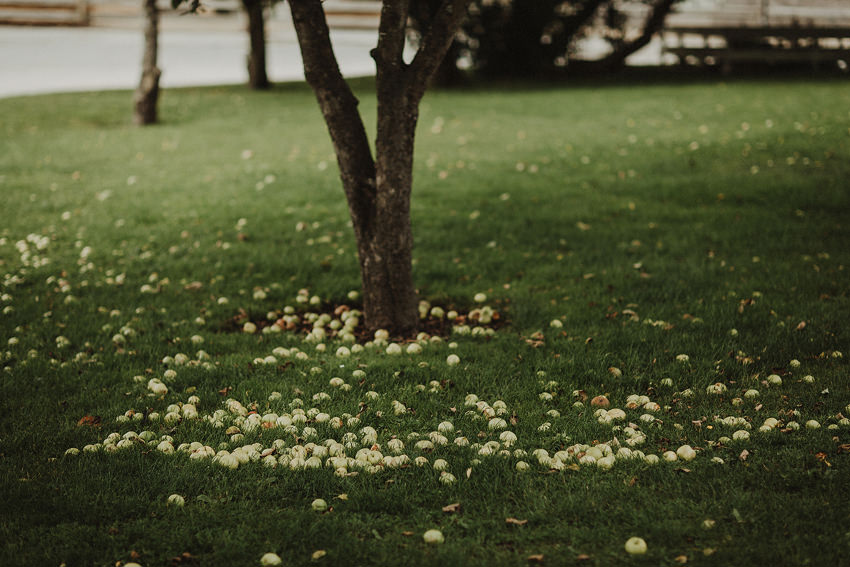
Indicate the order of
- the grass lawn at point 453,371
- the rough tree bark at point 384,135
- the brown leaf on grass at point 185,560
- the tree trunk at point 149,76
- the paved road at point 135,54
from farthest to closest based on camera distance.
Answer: the paved road at point 135,54 → the tree trunk at point 149,76 → the rough tree bark at point 384,135 → the grass lawn at point 453,371 → the brown leaf on grass at point 185,560

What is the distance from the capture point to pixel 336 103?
6.21 meters

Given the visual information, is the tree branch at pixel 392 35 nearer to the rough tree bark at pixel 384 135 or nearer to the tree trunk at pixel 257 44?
the rough tree bark at pixel 384 135

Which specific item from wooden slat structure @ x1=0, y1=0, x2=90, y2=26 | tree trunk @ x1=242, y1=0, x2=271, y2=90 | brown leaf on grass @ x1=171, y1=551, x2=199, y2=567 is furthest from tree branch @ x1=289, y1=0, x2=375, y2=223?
wooden slat structure @ x1=0, y1=0, x2=90, y2=26

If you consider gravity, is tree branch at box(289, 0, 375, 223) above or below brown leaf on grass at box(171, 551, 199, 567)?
above

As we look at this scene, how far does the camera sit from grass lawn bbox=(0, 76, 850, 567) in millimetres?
3840

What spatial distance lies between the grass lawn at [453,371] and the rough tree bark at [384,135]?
569 mm

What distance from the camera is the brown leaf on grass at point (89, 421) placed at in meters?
4.96

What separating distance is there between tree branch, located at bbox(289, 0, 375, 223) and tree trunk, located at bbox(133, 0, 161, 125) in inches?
441

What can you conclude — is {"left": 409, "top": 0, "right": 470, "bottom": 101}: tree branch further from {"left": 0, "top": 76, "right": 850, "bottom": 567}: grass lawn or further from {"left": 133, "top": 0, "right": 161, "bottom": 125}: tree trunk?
{"left": 133, "top": 0, "right": 161, "bottom": 125}: tree trunk

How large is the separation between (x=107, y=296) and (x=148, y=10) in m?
10.3

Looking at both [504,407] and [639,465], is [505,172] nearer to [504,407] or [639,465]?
[504,407]

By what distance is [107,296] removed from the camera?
7.50 m

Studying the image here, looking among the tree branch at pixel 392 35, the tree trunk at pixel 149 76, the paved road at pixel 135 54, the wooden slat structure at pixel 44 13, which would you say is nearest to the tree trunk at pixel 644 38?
the paved road at pixel 135 54

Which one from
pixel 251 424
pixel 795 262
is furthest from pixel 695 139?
pixel 251 424
